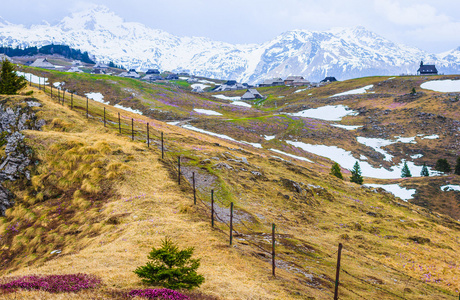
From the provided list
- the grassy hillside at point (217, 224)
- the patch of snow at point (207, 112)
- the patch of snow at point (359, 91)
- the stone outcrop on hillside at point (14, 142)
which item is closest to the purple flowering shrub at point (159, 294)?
the grassy hillside at point (217, 224)

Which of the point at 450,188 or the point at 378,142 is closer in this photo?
the point at 450,188

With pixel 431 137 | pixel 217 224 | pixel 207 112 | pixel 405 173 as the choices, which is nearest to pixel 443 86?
pixel 431 137

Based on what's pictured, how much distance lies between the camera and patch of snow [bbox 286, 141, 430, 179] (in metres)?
75.4

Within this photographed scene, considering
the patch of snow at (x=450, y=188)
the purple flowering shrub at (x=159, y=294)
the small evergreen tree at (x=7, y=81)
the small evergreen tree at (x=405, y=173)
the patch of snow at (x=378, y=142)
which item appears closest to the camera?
Answer: the purple flowering shrub at (x=159, y=294)

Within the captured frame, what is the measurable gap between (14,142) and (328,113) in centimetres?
11009

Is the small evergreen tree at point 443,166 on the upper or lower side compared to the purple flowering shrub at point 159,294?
lower

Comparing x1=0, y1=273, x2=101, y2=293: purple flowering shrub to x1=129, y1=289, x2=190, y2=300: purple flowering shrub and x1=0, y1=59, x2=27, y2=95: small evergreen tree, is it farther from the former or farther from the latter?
x1=0, y1=59, x2=27, y2=95: small evergreen tree

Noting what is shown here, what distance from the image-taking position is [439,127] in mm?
94375

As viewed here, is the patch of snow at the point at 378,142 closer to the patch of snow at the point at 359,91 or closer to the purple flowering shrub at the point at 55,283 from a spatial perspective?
the patch of snow at the point at 359,91

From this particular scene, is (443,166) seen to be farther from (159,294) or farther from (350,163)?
(159,294)

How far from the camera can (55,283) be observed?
Result: 10.7 m

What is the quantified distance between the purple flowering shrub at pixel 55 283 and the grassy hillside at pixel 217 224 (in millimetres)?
588

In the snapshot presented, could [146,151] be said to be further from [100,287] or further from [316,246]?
[100,287]

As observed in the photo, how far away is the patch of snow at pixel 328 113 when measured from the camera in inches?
4579
